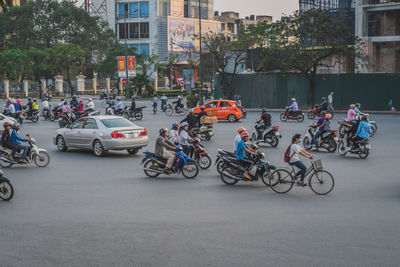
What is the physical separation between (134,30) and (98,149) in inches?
3645

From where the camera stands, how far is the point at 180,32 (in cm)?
11225

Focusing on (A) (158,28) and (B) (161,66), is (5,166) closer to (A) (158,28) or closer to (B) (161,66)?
(B) (161,66)

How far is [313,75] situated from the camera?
4900 centimetres

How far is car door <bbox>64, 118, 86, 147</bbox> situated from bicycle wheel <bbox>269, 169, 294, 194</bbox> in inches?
398

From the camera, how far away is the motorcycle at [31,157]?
58.1ft

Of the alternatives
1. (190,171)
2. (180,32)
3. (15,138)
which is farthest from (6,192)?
(180,32)

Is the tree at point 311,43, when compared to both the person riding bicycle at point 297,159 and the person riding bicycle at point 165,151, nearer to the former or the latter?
the person riding bicycle at point 165,151

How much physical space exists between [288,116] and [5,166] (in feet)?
70.7

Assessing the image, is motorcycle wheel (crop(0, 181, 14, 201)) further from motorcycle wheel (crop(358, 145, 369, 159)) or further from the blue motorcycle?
motorcycle wheel (crop(358, 145, 369, 159))

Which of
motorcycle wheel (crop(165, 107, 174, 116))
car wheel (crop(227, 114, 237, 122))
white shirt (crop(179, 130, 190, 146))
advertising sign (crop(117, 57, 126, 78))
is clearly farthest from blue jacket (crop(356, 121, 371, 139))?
advertising sign (crop(117, 57, 126, 78))

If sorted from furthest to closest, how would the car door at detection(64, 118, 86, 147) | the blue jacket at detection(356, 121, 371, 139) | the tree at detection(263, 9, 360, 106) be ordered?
the tree at detection(263, 9, 360, 106), the car door at detection(64, 118, 86, 147), the blue jacket at detection(356, 121, 371, 139)

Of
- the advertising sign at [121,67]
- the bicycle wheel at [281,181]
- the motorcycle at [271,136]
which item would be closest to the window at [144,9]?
the advertising sign at [121,67]

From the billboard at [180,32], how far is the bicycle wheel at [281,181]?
96591 mm

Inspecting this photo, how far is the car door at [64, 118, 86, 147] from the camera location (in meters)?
21.4
